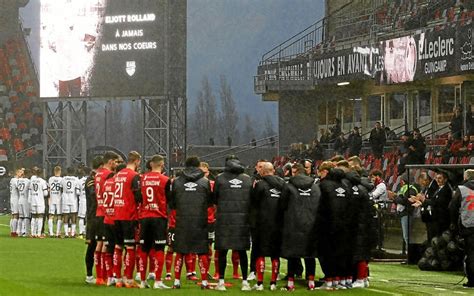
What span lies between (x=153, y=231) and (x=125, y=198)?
71 centimetres

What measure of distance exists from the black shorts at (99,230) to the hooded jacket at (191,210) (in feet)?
4.07

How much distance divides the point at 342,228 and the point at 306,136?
3637cm

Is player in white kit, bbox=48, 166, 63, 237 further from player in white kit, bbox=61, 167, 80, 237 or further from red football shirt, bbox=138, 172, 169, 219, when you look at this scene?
red football shirt, bbox=138, 172, 169, 219

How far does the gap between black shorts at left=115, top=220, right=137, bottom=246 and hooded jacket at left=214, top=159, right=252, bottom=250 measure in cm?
135

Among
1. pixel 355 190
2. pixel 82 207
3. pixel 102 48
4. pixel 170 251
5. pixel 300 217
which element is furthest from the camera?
pixel 102 48

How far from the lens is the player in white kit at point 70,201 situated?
3594 cm

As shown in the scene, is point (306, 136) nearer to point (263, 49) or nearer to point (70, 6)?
point (70, 6)

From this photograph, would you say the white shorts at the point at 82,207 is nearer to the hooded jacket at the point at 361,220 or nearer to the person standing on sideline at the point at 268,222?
the hooded jacket at the point at 361,220

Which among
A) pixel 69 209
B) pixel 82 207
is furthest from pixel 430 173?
pixel 82 207

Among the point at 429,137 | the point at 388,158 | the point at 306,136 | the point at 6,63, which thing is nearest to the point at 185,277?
the point at 388,158

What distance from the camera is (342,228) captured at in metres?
20.0

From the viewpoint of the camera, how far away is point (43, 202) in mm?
36375

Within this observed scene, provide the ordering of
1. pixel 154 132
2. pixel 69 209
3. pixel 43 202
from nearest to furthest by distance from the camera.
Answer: pixel 69 209 → pixel 43 202 → pixel 154 132

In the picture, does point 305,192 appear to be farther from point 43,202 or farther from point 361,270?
point 43,202
